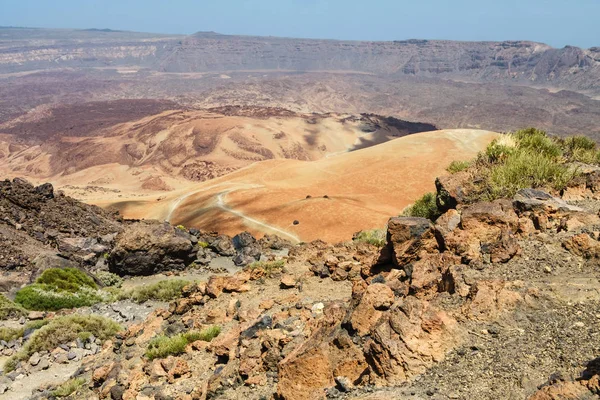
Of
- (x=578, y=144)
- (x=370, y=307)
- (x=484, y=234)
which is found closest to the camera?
(x=370, y=307)

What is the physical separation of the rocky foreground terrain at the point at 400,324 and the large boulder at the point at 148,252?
4618 millimetres

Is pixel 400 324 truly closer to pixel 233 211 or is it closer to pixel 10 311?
pixel 10 311

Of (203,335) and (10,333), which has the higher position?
(203,335)

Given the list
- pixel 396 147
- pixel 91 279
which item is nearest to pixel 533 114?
pixel 396 147

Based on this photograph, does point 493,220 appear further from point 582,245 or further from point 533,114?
point 533,114

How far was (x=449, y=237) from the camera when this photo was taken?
23.1ft

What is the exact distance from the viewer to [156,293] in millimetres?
14312

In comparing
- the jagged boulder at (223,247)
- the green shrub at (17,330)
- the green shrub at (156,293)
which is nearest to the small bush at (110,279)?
the green shrub at (156,293)

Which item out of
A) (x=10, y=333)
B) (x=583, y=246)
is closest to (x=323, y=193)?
(x=10, y=333)

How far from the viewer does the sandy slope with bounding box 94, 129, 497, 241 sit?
2675 cm

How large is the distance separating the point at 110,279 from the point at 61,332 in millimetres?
6456

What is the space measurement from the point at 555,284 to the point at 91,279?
1430 centimetres

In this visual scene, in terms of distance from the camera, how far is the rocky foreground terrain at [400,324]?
4.20 meters

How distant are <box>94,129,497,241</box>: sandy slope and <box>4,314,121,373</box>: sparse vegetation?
47.0ft
